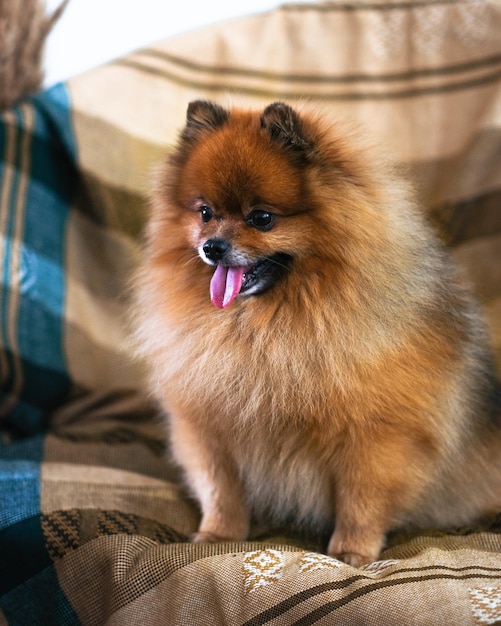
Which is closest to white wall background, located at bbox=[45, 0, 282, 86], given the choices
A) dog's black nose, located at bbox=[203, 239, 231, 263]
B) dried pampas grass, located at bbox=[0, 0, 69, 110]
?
dried pampas grass, located at bbox=[0, 0, 69, 110]

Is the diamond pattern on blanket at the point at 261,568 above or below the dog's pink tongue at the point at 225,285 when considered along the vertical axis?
below

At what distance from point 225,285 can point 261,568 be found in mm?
518

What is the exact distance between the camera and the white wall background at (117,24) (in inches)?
92.8

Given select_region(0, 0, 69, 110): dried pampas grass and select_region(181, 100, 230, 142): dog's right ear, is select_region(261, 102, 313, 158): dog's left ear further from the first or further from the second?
select_region(0, 0, 69, 110): dried pampas grass

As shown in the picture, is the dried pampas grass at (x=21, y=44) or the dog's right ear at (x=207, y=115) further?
the dried pampas grass at (x=21, y=44)

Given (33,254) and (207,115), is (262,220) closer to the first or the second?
(207,115)

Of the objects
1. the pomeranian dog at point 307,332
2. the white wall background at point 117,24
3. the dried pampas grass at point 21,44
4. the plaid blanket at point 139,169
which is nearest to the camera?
the pomeranian dog at point 307,332

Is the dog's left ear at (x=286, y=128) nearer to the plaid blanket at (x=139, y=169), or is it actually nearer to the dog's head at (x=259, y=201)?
the dog's head at (x=259, y=201)

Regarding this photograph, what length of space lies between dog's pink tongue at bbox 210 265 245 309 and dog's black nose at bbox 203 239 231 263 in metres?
0.06

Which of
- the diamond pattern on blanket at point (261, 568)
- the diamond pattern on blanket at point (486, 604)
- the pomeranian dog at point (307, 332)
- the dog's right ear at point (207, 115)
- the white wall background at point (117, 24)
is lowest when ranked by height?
the diamond pattern on blanket at point (261, 568)

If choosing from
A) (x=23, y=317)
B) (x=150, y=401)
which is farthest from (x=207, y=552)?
(x=23, y=317)

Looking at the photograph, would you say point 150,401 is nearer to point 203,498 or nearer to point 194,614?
point 203,498

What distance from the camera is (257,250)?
4.09ft

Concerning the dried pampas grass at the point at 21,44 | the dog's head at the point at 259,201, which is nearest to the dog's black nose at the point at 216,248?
the dog's head at the point at 259,201
